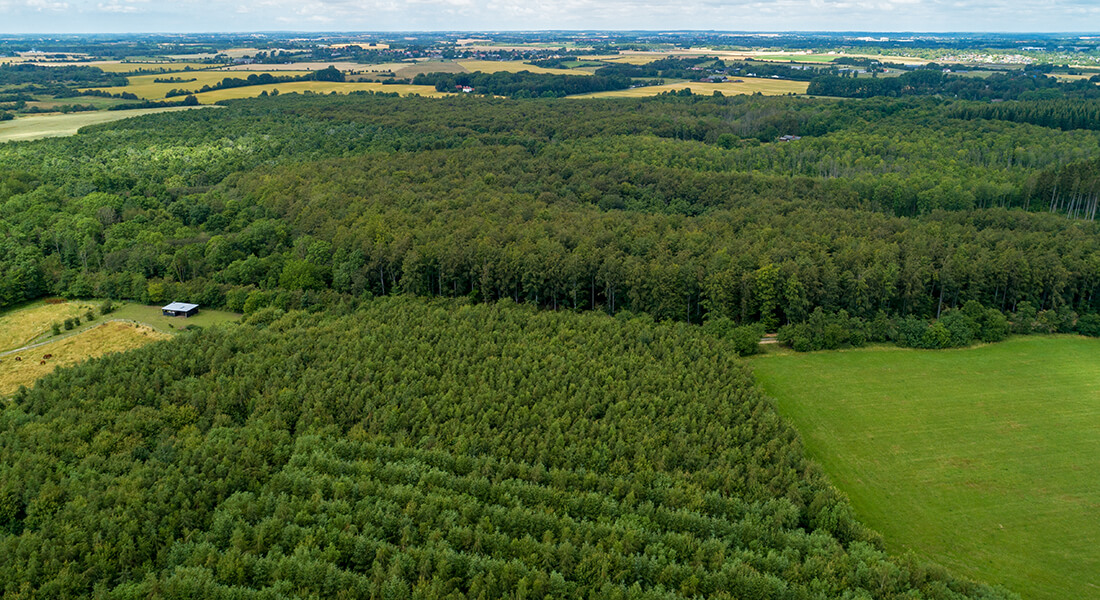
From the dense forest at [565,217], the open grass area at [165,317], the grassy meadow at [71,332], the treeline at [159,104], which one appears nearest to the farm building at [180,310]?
the open grass area at [165,317]

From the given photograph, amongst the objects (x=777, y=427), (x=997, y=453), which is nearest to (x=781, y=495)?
(x=777, y=427)

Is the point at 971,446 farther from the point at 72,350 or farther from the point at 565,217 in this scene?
the point at 72,350

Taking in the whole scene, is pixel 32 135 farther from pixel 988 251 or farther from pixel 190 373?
pixel 988 251

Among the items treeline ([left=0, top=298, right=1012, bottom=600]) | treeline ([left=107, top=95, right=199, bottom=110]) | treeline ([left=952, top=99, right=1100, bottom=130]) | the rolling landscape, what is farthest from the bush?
treeline ([left=107, top=95, right=199, bottom=110])

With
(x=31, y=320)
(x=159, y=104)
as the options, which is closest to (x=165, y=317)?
(x=31, y=320)

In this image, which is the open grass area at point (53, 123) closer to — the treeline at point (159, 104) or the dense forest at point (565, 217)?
the treeline at point (159, 104)

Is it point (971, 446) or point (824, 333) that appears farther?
point (824, 333)

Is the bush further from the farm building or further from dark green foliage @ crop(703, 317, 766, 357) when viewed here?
the farm building
